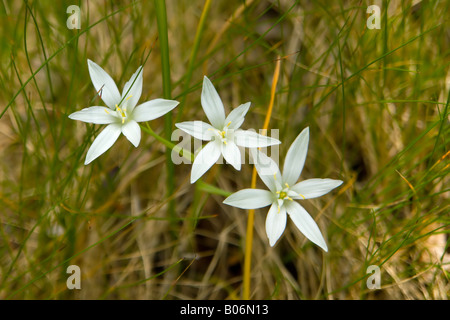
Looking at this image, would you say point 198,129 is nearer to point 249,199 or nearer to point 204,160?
point 204,160

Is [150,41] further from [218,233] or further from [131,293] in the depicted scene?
[131,293]

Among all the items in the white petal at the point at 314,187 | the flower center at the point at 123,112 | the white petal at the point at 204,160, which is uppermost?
the flower center at the point at 123,112

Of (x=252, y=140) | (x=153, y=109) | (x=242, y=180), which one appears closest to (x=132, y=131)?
(x=153, y=109)

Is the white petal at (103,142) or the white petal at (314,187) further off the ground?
the white petal at (103,142)

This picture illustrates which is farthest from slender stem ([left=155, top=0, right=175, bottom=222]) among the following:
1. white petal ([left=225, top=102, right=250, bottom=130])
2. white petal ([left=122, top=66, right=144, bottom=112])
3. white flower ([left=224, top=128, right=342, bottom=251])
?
white flower ([left=224, top=128, right=342, bottom=251])

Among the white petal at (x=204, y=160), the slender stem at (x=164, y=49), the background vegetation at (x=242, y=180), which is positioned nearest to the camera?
the white petal at (x=204, y=160)

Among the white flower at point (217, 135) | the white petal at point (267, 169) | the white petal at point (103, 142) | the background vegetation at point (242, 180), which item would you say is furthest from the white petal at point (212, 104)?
the background vegetation at point (242, 180)

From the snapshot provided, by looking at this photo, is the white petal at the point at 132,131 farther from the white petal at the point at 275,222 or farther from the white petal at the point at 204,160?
the white petal at the point at 275,222
